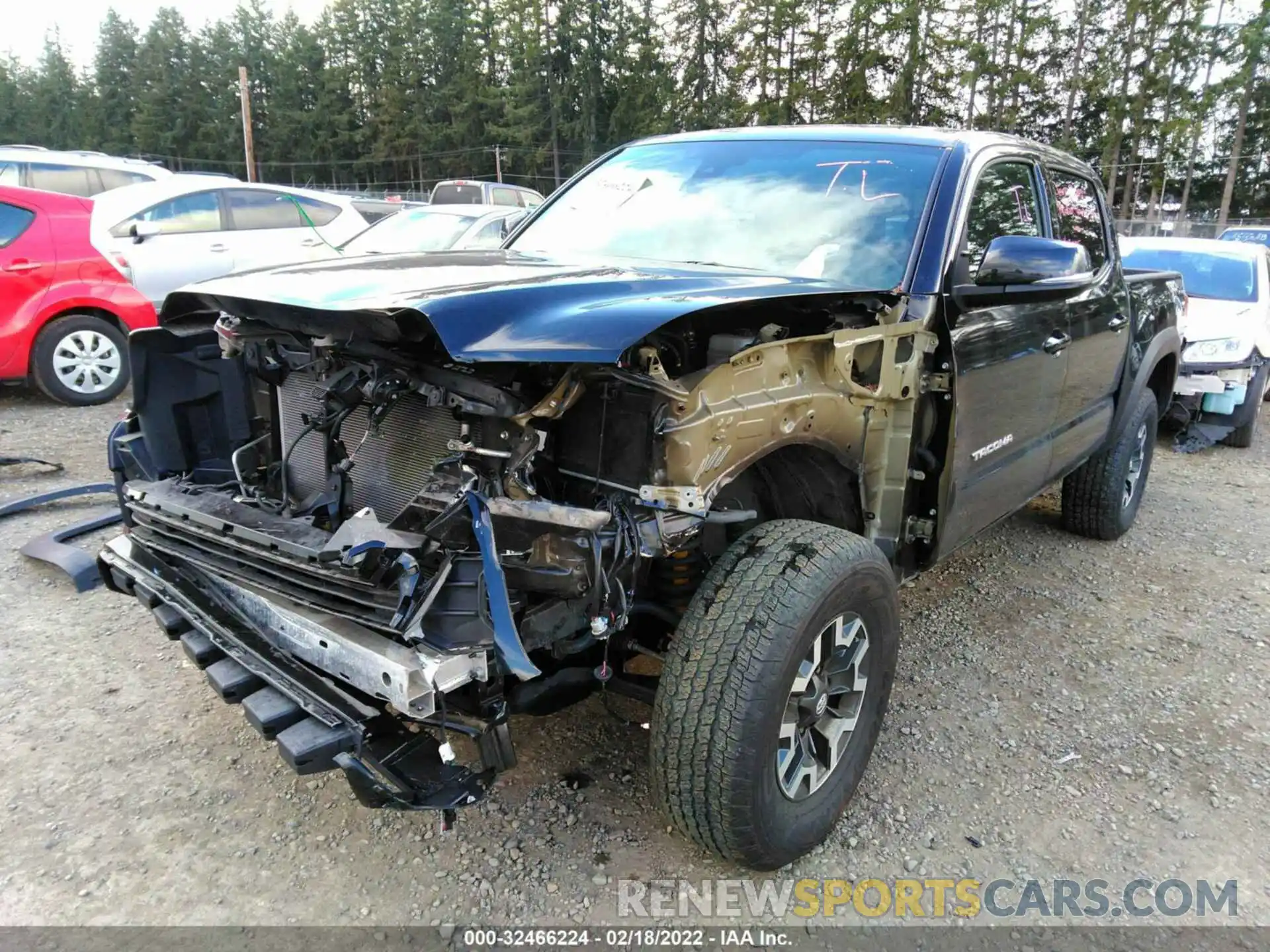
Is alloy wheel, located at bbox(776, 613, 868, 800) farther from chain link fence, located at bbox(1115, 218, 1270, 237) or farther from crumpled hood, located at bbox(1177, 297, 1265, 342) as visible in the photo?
chain link fence, located at bbox(1115, 218, 1270, 237)

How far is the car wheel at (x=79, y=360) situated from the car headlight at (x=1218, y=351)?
8859mm

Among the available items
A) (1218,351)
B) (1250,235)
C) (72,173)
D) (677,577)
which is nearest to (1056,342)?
(677,577)

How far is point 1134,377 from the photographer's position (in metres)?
4.57

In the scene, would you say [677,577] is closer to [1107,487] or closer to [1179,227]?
[1107,487]

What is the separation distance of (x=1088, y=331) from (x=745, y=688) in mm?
2685

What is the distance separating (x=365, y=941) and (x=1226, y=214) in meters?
43.4

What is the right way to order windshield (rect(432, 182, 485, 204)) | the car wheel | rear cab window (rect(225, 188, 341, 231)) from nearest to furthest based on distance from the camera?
the car wheel
rear cab window (rect(225, 188, 341, 231))
windshield (rect(432, 182, 485, 204))

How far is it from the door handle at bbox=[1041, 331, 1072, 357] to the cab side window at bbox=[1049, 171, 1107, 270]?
0.52 meters

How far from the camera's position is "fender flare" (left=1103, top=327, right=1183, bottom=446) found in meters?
4.46

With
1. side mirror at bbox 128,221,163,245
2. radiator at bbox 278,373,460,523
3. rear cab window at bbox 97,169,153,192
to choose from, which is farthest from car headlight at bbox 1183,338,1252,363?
rear cab window at bbox 97,169,153,192

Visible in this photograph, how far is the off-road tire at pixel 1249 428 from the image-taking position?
723 centimetres

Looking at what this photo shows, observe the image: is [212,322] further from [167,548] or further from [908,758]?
[908,758]

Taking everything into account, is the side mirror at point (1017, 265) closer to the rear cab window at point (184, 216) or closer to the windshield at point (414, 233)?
the windshield at point (414, 233)

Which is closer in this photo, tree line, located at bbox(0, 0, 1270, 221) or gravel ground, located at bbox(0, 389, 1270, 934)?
gravel ground, located at bbox(0, 389, 1270, 934)
